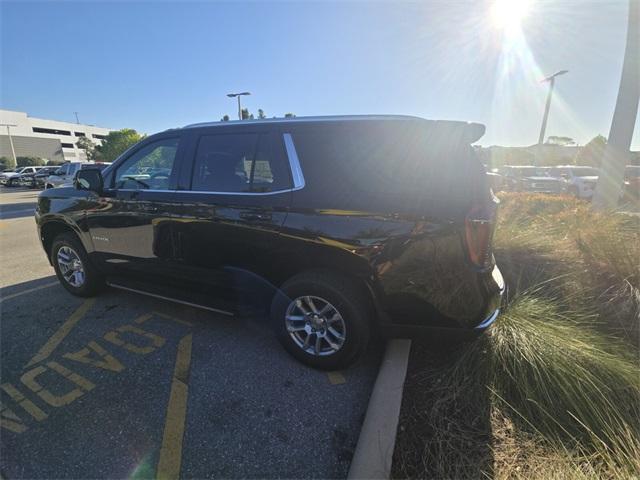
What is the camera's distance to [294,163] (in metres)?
2.53

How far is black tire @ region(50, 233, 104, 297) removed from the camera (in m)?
3.74

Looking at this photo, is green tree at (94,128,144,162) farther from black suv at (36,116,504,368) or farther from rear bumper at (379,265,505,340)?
rear bumper at (379,265,505,340)

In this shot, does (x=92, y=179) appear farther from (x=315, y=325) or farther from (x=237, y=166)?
(x=315, y=325)

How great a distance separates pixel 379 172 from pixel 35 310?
4161 millimetres

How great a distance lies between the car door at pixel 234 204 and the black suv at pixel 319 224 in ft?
0.04

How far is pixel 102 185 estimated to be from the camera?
3.37 m

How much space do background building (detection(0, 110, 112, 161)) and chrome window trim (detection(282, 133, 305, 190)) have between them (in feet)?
275

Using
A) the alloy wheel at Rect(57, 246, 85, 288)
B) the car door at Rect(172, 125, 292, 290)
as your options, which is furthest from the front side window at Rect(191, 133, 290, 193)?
the alloy wheel at Rect(57, 246, 85, 288)

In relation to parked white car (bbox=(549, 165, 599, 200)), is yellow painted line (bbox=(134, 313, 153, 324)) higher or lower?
lower

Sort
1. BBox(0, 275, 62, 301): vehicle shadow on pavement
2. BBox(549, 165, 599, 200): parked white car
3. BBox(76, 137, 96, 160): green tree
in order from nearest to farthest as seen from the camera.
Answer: BBox(0, 275, 62, 301): vehicle shadow on pavement, BBox(549, 165, 599, 200): parked white car, BBox(76, 137, 96, 160): green tree

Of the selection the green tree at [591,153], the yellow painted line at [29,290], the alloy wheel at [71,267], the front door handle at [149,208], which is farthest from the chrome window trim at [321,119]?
the green tree at [591,153]

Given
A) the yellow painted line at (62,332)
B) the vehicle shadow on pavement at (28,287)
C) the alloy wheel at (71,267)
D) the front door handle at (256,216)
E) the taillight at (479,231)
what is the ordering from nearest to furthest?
1. the taillight at (479,231)
2. the front door handle at (256,216)
3. the yellow painted line at (62,332)
4. the alloy wheel at (71,267)
5. the vehicle shadow on pavement at (28,287)

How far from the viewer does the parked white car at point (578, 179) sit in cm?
1538

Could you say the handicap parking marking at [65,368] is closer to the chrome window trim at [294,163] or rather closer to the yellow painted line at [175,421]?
the yellow painted line at [175,421]
